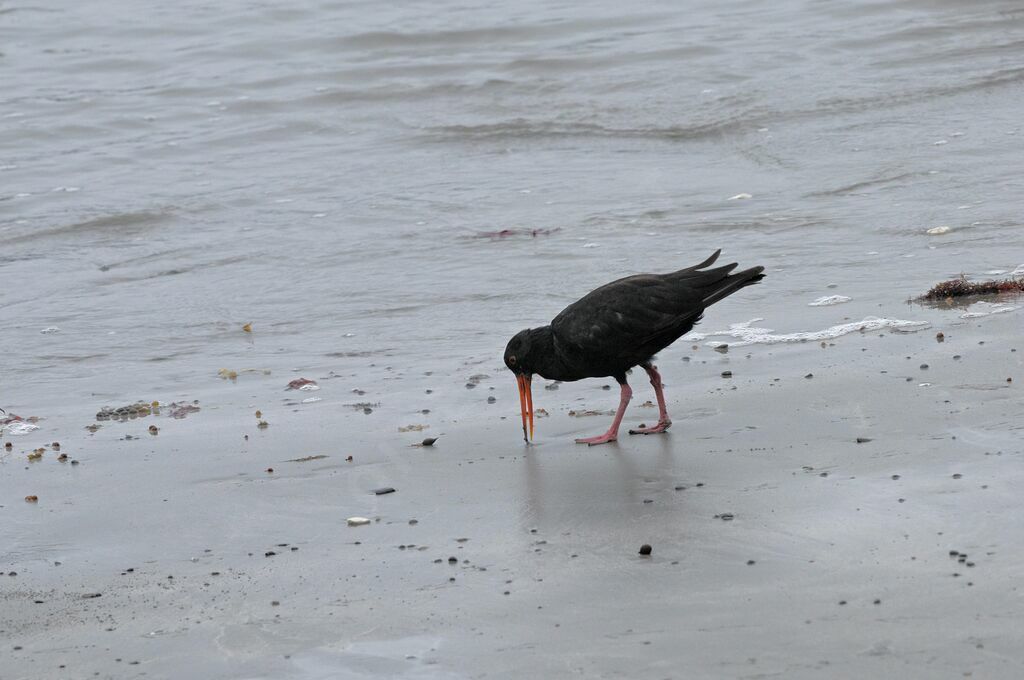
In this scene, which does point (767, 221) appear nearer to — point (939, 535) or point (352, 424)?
point (352, 424)

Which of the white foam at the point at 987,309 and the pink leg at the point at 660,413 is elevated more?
the white foam at the point at 987,309

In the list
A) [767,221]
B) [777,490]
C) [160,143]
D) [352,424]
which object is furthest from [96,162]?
[777,490]

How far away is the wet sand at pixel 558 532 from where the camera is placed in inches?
153

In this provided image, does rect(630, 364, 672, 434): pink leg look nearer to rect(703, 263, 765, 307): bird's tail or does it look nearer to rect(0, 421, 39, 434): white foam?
rect(703, 263, 765, 307): bird's tail

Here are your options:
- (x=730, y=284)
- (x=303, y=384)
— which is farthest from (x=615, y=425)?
(x=303, y=384)

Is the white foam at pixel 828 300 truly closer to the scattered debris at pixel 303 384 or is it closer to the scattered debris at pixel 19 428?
the scattered debris at pixel 303 384

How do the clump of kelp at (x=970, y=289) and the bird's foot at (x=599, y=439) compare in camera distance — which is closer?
the bird's foot at (x=599, y=439)

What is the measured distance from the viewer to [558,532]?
4.93m

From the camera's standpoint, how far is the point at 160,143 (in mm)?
16172

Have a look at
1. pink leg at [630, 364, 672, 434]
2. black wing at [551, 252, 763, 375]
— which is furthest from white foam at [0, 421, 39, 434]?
pink leg at [630, 364, 672, 434]

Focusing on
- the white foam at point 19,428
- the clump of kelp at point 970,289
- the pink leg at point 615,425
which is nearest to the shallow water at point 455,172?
the clump of kelp at point 970,289

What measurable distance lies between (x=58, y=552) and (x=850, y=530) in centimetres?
285

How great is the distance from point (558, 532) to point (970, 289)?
3.57 metres

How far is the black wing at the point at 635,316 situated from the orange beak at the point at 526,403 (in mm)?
227
